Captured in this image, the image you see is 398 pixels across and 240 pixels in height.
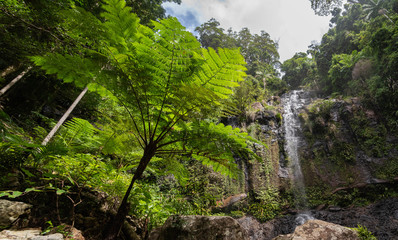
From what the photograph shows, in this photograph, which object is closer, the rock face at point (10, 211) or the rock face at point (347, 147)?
the rock face at point (10, 211)

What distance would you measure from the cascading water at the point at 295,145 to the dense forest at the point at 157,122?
0.33 m

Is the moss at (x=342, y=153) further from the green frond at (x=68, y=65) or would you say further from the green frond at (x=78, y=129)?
the green frond at (x=68, y=65)

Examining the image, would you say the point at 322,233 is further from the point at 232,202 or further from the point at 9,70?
the point at 9,70

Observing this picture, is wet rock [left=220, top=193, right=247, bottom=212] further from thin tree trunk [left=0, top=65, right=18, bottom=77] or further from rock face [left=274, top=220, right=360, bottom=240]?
thin tree trunk [left=0, top=65, right=18, bottom=77]

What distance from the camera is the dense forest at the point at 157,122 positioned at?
146 centimetres

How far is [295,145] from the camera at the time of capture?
10977 millimetres

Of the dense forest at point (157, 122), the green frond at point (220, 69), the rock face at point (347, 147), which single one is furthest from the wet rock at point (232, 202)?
the green frond at point (220, 69)

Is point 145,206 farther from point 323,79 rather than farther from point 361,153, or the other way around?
point 323,79

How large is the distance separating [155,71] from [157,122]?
47 cm

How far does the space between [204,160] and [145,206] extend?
0.93m

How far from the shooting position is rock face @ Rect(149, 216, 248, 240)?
78.2 inches

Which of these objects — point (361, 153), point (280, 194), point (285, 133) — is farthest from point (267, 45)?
point (280, 194)

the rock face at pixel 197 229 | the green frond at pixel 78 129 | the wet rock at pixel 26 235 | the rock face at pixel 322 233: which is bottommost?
the wet rock at pixel 26 235

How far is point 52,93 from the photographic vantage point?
6.93 meters
